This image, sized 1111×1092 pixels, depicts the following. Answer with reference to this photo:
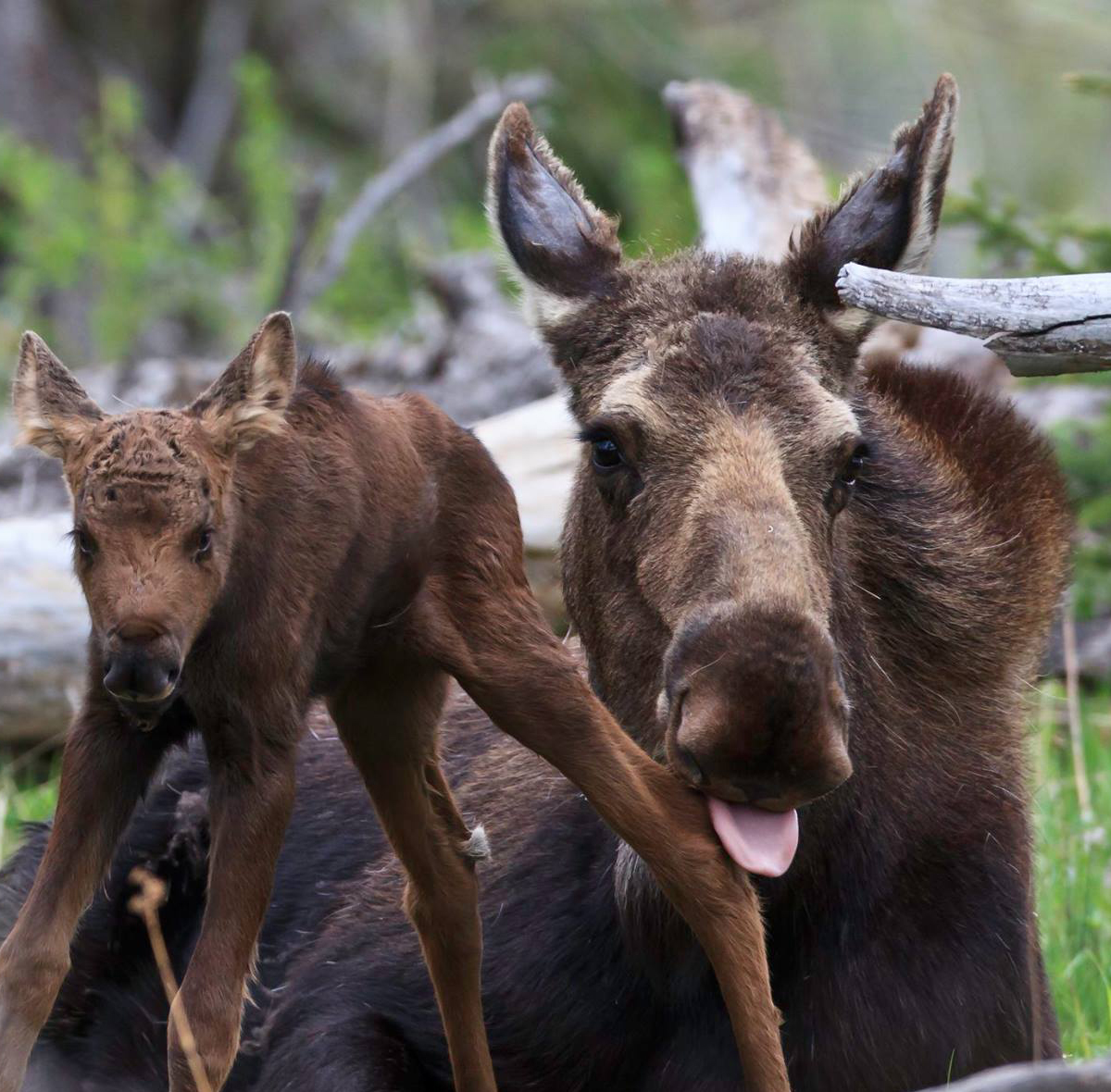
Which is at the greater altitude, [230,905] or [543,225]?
[543,225]

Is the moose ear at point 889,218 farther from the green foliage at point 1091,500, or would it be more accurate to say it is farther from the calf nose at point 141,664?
the green foliage at point 1091,500

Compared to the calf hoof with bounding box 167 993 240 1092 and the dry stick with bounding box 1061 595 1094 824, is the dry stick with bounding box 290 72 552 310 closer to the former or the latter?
the dry stick with bounding box 1061 595 1094 824

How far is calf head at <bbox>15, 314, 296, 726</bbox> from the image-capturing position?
3023mm

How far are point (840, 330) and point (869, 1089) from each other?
1800mm

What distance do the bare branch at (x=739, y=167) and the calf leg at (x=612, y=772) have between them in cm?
510

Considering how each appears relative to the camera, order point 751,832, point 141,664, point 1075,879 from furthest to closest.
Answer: point 1075,879
point 751,832
point 141,664

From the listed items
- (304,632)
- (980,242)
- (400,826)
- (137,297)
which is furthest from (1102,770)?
(137,297)

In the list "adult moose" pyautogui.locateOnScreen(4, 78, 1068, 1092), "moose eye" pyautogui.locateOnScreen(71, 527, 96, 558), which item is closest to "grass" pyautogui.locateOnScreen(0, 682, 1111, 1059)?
"adult moose" pyautogui.locateOnScreen(4, 78, 1068, 1092)

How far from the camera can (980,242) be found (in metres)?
7.66

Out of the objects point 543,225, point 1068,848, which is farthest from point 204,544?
point 1068,848

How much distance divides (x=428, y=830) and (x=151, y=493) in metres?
1.14

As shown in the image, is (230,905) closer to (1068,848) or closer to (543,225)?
(543,225)

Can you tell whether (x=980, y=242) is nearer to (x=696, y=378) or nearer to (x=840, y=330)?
(x=840, y=330)

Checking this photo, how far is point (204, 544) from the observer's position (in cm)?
319
